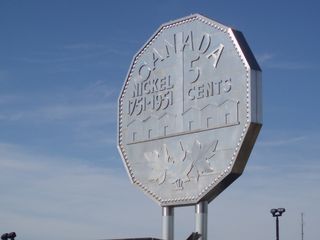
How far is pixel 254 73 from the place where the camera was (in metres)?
27.6

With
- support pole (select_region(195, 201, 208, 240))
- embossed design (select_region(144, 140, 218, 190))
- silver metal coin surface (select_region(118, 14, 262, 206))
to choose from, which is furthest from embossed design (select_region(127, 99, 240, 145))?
support pole (select_region(195, 201, 208, 240))

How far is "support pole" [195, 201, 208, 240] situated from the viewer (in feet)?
92.9

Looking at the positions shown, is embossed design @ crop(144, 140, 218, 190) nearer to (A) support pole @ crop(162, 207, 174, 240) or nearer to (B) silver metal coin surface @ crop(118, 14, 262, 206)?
(B) silver metal coin surface @ crop(118, 14, 262, 206)

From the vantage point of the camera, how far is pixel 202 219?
28.5 m

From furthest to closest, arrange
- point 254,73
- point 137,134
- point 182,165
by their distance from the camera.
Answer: point 137,134, point 182,165, point 254,73

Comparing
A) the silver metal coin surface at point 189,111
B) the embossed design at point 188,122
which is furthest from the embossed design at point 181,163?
the embossed design at point 188,122

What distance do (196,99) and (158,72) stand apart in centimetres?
220

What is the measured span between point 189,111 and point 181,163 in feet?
5.01

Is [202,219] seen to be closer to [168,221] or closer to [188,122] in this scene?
[168,221]

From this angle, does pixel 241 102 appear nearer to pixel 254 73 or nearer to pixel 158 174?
pixel 254 73

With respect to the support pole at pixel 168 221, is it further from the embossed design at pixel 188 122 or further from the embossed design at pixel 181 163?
the embossed design at pixel 188 122

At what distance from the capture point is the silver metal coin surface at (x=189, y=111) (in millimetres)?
27719

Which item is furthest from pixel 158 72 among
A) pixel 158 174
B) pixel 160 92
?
pixel 158 174

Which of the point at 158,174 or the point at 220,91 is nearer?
the point at 220,91
